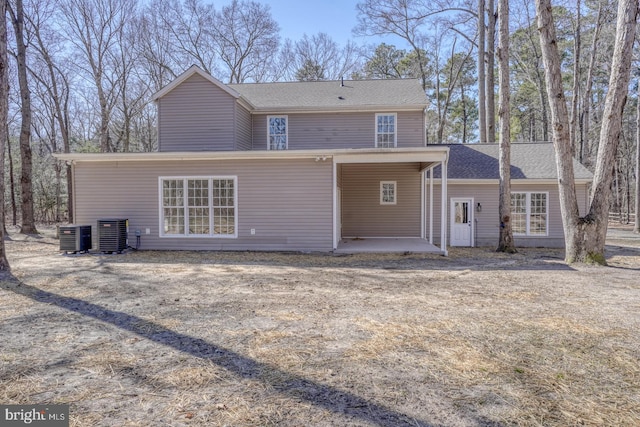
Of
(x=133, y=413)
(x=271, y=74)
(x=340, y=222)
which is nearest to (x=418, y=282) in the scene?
(x=133, y=413)

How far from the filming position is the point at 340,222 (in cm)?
1405

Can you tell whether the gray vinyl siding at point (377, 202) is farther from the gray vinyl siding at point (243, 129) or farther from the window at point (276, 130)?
the gray vinyl siding at point (243, 129)

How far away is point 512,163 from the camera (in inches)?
543

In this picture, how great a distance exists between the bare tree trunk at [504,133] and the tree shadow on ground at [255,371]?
970cm

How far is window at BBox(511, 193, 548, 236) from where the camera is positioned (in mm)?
12812

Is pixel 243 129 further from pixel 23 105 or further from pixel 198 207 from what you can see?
pixel 23 105

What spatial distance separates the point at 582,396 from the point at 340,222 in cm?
1140

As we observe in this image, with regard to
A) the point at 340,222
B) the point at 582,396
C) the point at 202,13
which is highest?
the point at 202,13

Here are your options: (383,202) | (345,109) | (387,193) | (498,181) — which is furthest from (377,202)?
(498,181)

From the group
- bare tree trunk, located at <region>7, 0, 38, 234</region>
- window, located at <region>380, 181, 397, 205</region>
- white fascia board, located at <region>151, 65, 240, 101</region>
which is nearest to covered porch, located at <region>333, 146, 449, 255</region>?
window, located at <region>380, 181, 397, 205</region>

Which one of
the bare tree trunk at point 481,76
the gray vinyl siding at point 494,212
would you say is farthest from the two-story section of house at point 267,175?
the bare tree trunk at point 481,76

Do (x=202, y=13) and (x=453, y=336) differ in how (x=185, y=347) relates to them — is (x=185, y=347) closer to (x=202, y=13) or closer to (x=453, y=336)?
(x=453, y=336)

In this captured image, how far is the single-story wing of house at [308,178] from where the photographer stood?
1073 cm

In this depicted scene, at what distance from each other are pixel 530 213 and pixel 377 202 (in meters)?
5.27
